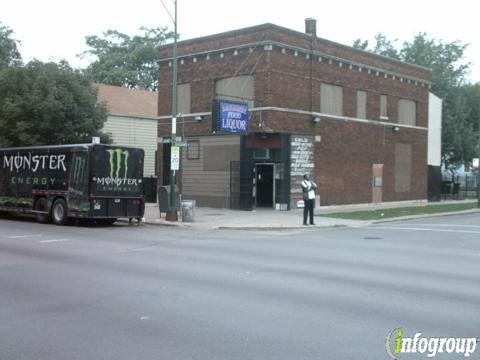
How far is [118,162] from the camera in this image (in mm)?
20422

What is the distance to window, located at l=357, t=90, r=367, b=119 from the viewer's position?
100.0 ft

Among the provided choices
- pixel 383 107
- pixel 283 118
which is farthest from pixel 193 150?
pixel 383 107

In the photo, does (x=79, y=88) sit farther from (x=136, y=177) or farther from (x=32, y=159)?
(x=136, y=177)

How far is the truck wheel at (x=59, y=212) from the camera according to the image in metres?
20.4

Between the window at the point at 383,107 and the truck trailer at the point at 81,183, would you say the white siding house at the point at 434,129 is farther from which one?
the truck trailer at the point at 81,183

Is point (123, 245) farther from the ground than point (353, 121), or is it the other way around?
point (353, 121)

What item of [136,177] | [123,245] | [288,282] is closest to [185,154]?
[136,177]

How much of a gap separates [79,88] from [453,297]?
23.0 m

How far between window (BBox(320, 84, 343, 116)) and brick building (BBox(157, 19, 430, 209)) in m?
0.05

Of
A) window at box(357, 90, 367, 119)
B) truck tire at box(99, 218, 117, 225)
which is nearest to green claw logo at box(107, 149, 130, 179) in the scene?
truck tire at box(99, 218, 117, 225)

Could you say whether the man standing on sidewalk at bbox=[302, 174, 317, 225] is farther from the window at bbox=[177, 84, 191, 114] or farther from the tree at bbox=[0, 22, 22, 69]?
the tree at bbox=[0, 22, 22, 69]

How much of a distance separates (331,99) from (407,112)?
738 cm

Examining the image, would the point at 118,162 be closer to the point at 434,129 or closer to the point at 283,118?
the point at 283,118

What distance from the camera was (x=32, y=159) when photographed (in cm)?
2202
